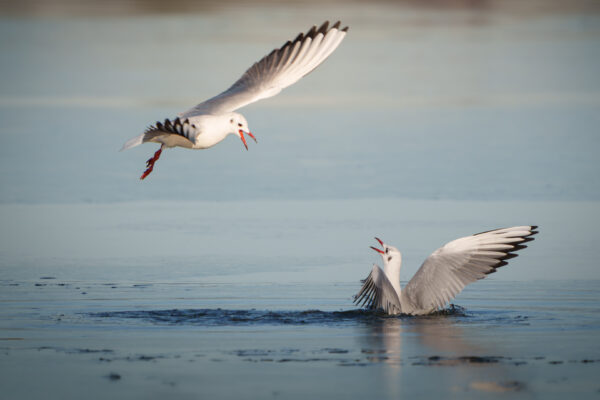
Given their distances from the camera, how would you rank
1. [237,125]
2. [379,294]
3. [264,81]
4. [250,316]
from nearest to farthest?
[250,316], [379,294], [237,125], [264,81]

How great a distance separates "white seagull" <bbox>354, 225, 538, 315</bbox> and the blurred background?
1170mm

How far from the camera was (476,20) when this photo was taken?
3775 cm

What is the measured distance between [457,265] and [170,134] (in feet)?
9.29

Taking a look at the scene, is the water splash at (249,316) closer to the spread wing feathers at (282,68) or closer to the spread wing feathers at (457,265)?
the spread wing feathers at (457,265)

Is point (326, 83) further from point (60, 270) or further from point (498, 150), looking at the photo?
point (60, 270)

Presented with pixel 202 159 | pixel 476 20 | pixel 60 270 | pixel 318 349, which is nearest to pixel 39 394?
pixel 318 349

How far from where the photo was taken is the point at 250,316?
29.2 ft

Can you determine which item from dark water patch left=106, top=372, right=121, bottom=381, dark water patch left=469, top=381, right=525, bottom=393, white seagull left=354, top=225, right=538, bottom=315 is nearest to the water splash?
white seagull left=354, top=225, right=538, bottom=315

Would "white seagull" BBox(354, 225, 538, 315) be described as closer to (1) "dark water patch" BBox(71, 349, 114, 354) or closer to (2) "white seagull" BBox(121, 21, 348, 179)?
(2) "white seagull" BBox(121, 21, 348, 179)

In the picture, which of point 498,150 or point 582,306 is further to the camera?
point 498,150

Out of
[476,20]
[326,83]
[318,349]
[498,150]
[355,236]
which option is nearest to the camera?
[318,349]

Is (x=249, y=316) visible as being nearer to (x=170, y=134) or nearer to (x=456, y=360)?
(x=170, y=134)

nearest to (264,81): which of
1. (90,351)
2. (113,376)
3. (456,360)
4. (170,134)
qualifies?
(170,134)

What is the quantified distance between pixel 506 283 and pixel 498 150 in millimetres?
6867
